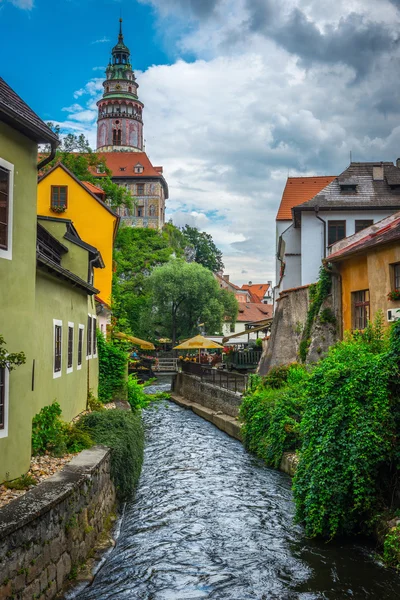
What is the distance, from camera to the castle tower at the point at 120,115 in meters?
120

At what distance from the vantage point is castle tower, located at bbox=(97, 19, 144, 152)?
393 feet

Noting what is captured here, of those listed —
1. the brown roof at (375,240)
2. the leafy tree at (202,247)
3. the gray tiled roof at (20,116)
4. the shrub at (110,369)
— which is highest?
the leafy tree at (202,247)

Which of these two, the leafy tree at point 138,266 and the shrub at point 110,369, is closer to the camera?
the shrub at point 110,369

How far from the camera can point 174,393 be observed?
41.1m

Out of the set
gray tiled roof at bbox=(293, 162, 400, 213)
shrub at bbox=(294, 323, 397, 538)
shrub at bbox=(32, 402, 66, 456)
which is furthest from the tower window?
shrub at bbox=(294, 323, 397, 538)

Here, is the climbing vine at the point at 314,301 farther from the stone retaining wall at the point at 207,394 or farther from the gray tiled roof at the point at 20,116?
the gray tiled roof at the point at 20,116

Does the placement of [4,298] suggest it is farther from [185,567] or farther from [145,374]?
A: [145,374]

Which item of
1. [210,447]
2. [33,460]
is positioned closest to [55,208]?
[210,447]

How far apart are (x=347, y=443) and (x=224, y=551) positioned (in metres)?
2.65

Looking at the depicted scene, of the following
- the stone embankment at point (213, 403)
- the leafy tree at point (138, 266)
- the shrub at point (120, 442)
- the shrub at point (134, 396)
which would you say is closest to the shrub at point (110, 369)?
the shrub at point (134, 396)

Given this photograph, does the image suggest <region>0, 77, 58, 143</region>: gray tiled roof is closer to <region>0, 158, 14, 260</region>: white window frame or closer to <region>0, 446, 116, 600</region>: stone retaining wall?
<region>0, 158, 14, 260</region>: white window frame

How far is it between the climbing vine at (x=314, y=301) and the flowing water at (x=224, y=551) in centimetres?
675

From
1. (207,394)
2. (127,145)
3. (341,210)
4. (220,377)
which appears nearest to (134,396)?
(220,377)

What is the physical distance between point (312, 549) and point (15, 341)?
578 centimetres
